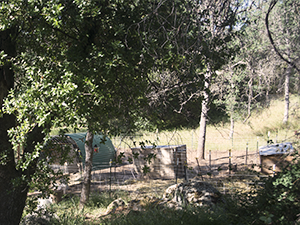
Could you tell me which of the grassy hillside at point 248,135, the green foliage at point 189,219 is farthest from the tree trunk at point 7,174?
the grassy hillside at point 248,135

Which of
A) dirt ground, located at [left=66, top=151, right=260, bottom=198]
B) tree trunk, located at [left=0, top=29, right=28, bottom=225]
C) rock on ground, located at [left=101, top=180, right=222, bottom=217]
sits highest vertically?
tree trunk, located at [left=0, top=29, right=28, bottom=225]

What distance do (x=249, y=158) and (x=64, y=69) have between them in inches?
574

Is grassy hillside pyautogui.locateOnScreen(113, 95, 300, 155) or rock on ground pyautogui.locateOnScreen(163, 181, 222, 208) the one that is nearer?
rock on ground pyautogui.locateOnScreen(163, 181, 222, 208)

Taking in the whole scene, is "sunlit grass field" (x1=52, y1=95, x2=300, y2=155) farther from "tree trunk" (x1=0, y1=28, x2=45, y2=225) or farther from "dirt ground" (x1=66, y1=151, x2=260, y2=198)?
"tree trunk" (x1=0, y1=28, x2=45, y2=225)

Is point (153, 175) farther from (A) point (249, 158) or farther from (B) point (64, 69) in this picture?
(B) point (64, 69)

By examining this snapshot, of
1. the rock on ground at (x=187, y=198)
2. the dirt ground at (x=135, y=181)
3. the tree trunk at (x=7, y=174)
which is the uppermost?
the tree trunk at (x=7, y=174)

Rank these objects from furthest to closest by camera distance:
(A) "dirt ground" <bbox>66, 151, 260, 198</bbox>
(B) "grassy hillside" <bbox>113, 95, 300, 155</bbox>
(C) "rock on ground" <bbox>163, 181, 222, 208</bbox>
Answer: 1. (B) "grassy hillside" <bbox>113, 95, 300, 155</bbox>
2. (A) "dirt ground" <bbox>66, 151, 260, 198</bbox>
3. (C) "rock on ground" <bbox>163, 181, 222, 208</bbox>

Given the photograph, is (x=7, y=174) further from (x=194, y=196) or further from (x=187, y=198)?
(x=194, y=196)

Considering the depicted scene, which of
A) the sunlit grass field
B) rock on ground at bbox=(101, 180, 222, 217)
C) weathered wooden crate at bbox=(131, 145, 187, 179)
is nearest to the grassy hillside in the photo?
the sunlit grass field

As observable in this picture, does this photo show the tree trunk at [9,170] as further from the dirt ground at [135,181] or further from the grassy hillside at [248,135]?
the grassy hillside at [248,135]

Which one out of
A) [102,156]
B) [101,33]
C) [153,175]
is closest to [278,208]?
[101,33]

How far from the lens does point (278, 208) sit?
3367 mm

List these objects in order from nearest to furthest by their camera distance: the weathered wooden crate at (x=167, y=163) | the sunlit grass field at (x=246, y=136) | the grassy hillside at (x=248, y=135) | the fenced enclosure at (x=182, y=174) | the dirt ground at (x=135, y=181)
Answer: the fenced enclosure at (x=182, y=174) → the dirt ground at (x=135, y=181) → the weathered wooden crate at (x=167, y=163) → the sunlit grass field at (x=246, y=136) → the grassy hillside at (x=248, y=135)

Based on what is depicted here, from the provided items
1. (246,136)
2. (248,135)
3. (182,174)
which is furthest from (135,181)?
(248,135)
